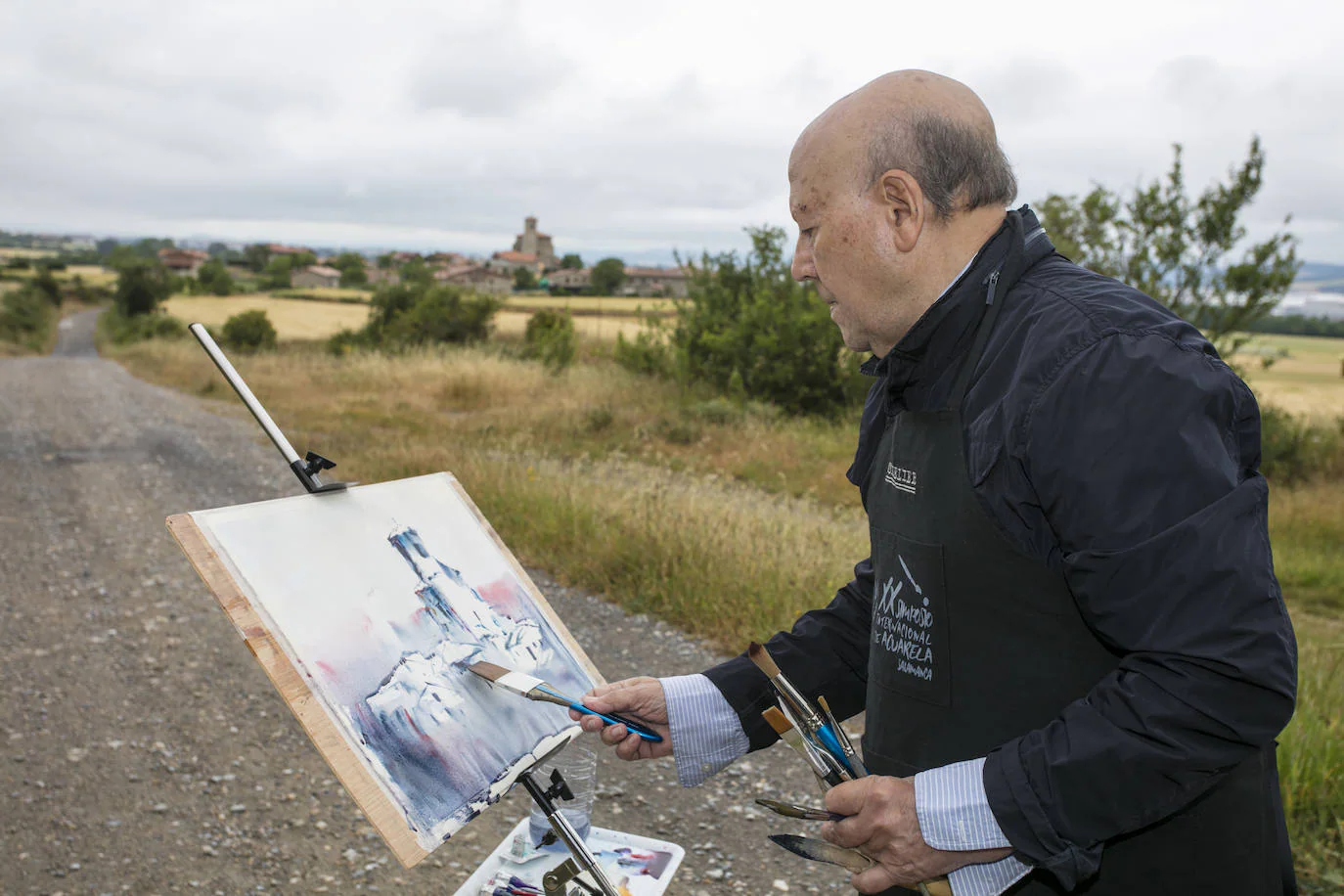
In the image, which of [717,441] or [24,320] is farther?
[24,320]

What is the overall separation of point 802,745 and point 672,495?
5.59 m

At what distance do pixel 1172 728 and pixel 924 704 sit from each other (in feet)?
1.54

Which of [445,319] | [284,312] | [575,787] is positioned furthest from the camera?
[284,312]

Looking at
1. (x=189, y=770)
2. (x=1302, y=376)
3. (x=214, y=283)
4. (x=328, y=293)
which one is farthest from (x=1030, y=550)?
(x=214, y=283)

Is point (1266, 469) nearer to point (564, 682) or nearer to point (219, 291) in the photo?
point (564, 682)

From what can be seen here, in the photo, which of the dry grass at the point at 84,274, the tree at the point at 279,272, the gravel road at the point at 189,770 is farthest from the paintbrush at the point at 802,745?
the dry grass at the point at 84,274

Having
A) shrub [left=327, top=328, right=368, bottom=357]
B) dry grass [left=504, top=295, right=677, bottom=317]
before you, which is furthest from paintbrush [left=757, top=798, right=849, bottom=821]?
shrub [left=327, top=328, right=368, bottom=357]

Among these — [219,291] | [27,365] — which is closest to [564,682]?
[27,365]

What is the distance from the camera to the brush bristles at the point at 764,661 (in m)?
1.59

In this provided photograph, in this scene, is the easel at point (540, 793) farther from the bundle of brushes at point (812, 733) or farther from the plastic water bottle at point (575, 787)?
the bundle of brushes at point (812, 733)

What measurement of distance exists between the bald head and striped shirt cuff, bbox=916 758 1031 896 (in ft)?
2.83

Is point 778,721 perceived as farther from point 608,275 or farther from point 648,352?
point 608,275

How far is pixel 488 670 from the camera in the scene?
218cm

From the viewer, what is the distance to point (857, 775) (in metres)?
1.60
